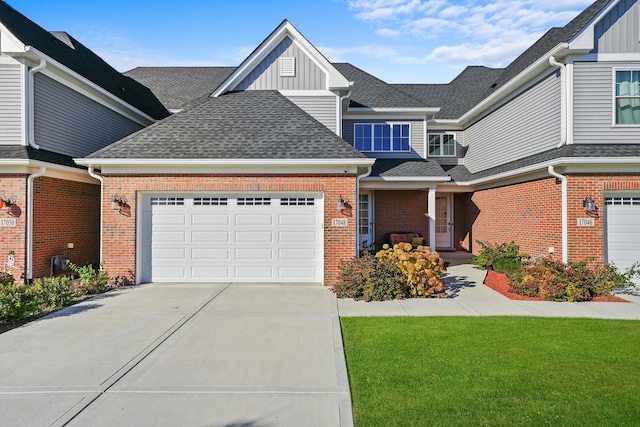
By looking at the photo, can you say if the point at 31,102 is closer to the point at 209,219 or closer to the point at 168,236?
the point at 168,236

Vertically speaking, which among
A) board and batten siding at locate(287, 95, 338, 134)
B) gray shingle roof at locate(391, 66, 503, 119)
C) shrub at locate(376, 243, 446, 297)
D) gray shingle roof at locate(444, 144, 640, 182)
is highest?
gray shingle roof at locate(391, 66, 503, 119)

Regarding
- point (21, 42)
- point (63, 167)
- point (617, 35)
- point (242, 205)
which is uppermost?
point (617, 35)

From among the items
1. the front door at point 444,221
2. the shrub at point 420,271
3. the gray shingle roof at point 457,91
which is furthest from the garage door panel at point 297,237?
the gray shingle roof at point 457,91

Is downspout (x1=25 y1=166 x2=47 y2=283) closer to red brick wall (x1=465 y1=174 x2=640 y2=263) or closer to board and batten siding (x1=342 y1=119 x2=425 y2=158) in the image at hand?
board and batten siding (x1=342 y1=119 x2=425 y2=158)

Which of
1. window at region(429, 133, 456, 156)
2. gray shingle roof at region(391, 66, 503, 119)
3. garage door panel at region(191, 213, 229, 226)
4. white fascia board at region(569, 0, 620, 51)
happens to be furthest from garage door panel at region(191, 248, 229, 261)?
gray shingle roof at region(391, 66, 503, 119)

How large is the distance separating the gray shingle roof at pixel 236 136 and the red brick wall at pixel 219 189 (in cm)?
61

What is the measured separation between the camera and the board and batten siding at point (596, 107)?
33.3 ft

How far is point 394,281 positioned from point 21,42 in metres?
10.9

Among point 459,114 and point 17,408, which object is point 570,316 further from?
point 459,114

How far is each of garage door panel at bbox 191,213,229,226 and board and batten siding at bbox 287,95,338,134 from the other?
17.2ft

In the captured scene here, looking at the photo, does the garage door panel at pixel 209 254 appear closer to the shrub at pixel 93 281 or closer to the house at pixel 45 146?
the shrub at pixel 93 281

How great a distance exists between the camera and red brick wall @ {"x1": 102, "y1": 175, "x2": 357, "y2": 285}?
32.1 feet

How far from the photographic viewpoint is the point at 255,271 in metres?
10.1

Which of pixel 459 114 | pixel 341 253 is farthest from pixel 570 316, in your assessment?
pixel 459 114
